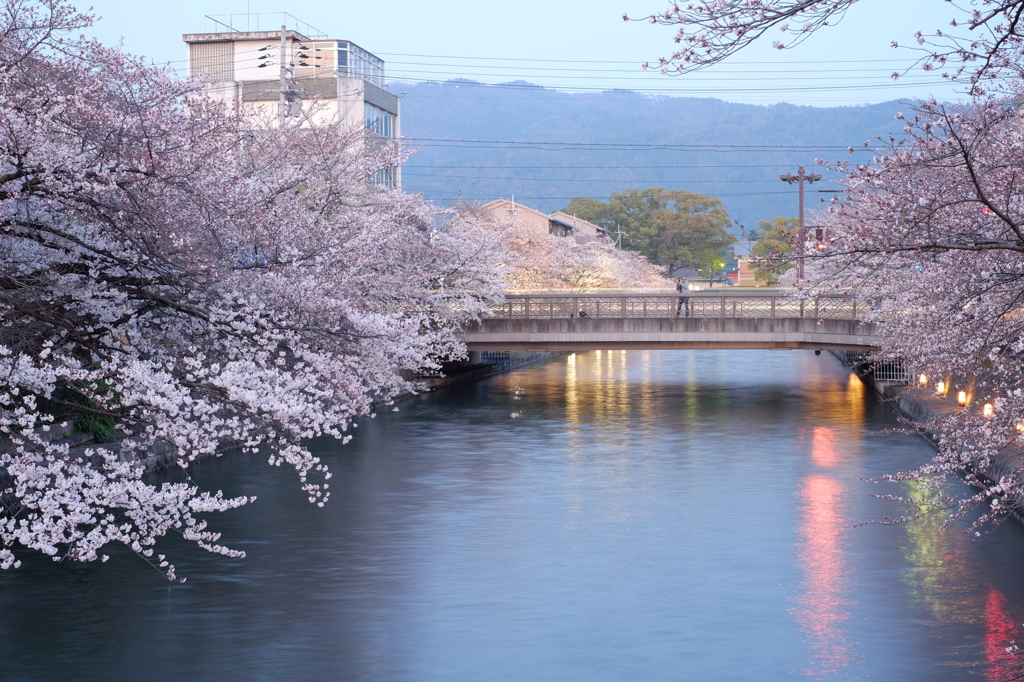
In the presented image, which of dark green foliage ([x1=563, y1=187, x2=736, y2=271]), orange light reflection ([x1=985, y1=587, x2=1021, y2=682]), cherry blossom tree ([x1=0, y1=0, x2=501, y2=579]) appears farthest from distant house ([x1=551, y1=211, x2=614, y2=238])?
orange light reflection ([x1=985, y1=587, x2=1021, y2=682])

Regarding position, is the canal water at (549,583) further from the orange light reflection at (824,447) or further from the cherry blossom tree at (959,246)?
the cherry blossom tree at (959,246)

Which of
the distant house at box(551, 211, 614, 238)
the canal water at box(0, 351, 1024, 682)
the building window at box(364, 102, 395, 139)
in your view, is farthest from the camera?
the distant house at box(551, 211, 614, 238)

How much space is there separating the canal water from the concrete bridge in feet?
37.7

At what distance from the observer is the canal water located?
51.0 feet

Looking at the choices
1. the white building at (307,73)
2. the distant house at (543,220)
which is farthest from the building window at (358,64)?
the distant house at (543,220)

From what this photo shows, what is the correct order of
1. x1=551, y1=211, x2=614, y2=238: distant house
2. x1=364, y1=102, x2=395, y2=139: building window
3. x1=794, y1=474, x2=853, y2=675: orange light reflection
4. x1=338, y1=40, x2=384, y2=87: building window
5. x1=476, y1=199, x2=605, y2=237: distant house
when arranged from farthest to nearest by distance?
x1=551, y1=211, x2=614, y2=238: distant house, x1=476, y1=199, x2=605, y2=237: distant house, x1=338, y1=40, x2=384, y2=87: building window, x1=364, y1=102, x2=395, y2=139: building window, x1=794, y1=474, x2=853, y2=675: orange light reflection

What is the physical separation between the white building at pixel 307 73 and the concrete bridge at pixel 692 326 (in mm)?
24426

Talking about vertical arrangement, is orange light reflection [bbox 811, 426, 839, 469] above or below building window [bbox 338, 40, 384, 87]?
below

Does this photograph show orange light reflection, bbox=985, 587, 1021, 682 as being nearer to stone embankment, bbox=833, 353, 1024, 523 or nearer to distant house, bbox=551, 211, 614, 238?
stone embankment, bbox=833, 353, 1024, 523

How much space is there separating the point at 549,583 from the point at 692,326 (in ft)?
87.9

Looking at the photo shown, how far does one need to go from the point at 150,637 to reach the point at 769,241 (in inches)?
5391

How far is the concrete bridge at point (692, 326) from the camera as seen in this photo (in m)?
44.1

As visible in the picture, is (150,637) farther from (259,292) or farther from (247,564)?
(259,292)

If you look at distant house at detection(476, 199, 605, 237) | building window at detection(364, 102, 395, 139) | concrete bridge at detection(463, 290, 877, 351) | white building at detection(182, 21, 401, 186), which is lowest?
concrete bridge at detection(463, 290, 877, 351)
